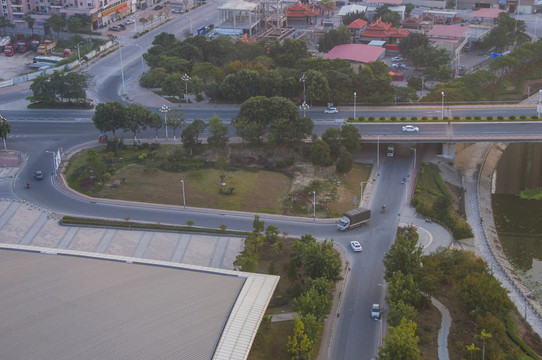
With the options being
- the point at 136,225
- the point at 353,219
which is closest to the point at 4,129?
the point at 136,225

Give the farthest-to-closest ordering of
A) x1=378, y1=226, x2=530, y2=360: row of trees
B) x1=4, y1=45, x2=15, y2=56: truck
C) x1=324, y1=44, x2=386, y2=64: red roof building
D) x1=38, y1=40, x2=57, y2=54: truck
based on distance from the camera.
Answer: x1=4, y1=45, x2=15, y2=56: truck
x1=38, y1=40, x2=57, y2=54: truck
x1=324, y1=44, x2=386, y2=64: red roof building
x1=378, y1=226, x2=530, y2=360: row of trees

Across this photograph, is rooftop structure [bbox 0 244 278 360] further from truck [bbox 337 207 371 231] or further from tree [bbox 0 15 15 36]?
tree [bbox 0 15 15 36]

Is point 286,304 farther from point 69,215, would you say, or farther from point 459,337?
point 69,215

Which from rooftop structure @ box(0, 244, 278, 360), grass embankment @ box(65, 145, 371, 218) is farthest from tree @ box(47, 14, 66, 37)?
rooftop structure @ box(0, 244, 278, 360)

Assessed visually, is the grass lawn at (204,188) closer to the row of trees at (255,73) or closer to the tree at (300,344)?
the row of trees at (255,73)

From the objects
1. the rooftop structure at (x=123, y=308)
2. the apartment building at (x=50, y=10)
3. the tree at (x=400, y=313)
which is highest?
the apartment building at (x=50, y=10)

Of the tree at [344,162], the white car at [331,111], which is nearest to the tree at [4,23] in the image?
the white car at [331,111]
